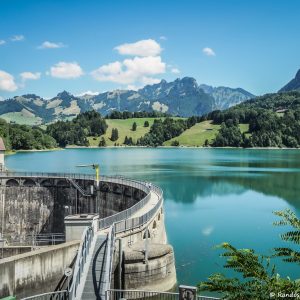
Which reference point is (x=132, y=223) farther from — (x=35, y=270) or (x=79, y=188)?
(x=79, y=188)

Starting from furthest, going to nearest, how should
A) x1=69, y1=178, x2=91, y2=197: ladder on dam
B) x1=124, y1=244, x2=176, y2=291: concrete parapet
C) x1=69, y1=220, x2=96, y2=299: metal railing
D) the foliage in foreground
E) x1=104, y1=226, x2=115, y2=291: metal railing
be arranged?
1. x1=69, y1=178, x2=91, y2=197: ladder on dam
2. x1=124, y1=244, x2=176, y2=291: concrete parapet
3. x1=104, y1=226, x2=115, y2=291: metal railing
4. x1=69, y1=220, x2=96, y2=299: metal railing
5. the foliage in foreground

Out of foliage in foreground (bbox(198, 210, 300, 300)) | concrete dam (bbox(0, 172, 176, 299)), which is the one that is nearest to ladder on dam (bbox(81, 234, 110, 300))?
concrete dam (bbox(0, 172, 176, 299))

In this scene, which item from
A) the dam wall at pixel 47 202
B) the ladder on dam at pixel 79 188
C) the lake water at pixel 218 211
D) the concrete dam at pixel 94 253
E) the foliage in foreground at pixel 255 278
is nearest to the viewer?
the foliage in foreground at pixel 255 278

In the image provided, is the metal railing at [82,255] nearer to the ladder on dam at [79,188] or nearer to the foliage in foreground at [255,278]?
the foliage in foreground at [255,278]

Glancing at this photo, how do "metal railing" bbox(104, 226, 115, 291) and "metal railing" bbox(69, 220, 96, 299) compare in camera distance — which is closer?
"metal railing" bbox(69, 220, 96, 299)

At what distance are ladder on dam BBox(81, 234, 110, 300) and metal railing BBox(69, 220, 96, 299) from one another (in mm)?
530

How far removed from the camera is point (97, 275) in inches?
893

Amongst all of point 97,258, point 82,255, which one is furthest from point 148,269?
point 82,255

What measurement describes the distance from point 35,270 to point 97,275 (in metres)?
3.56

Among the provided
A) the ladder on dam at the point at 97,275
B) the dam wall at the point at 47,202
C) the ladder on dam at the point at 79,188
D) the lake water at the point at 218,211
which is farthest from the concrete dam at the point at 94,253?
the lake water at the point at 218,211

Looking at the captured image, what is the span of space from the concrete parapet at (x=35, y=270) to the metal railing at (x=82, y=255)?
0.93 metres

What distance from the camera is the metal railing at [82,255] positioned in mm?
20016

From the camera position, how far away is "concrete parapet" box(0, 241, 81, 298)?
71.8 feet

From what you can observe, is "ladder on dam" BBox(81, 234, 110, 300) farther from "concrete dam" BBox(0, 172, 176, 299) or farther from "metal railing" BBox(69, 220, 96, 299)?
"metal railing" BBox(69, 220, 96, 299)
